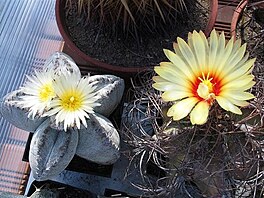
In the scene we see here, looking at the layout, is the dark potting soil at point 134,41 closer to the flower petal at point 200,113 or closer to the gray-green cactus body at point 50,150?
the gray-green cactus body at point 50,150

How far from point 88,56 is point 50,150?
25cm

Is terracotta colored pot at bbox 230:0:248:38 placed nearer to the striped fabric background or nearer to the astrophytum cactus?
the astrophytum cactus

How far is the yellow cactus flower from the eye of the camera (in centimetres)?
72

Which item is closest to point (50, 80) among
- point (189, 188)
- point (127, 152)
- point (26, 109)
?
point (26, 109)

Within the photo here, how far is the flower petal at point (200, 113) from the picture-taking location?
709 mm

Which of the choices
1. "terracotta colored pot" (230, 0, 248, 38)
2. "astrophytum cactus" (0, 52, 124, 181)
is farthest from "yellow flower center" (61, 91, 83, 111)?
"terracotta colored pot" (230, 0, 248, 38)

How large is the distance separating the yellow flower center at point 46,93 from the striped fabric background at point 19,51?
248mm

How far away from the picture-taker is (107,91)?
934 millimetres

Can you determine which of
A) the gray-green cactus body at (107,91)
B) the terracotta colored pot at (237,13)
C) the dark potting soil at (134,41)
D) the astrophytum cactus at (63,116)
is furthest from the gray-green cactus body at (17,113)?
the terracotta colored pot at (237,13)

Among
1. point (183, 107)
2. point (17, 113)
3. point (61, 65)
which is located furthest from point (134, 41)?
point (183, 107)

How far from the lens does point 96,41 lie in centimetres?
113

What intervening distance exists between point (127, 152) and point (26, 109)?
182 mm

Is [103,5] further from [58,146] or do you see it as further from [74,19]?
[58,146]

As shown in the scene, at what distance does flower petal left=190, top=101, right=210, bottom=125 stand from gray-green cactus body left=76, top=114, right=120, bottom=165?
23 cm
